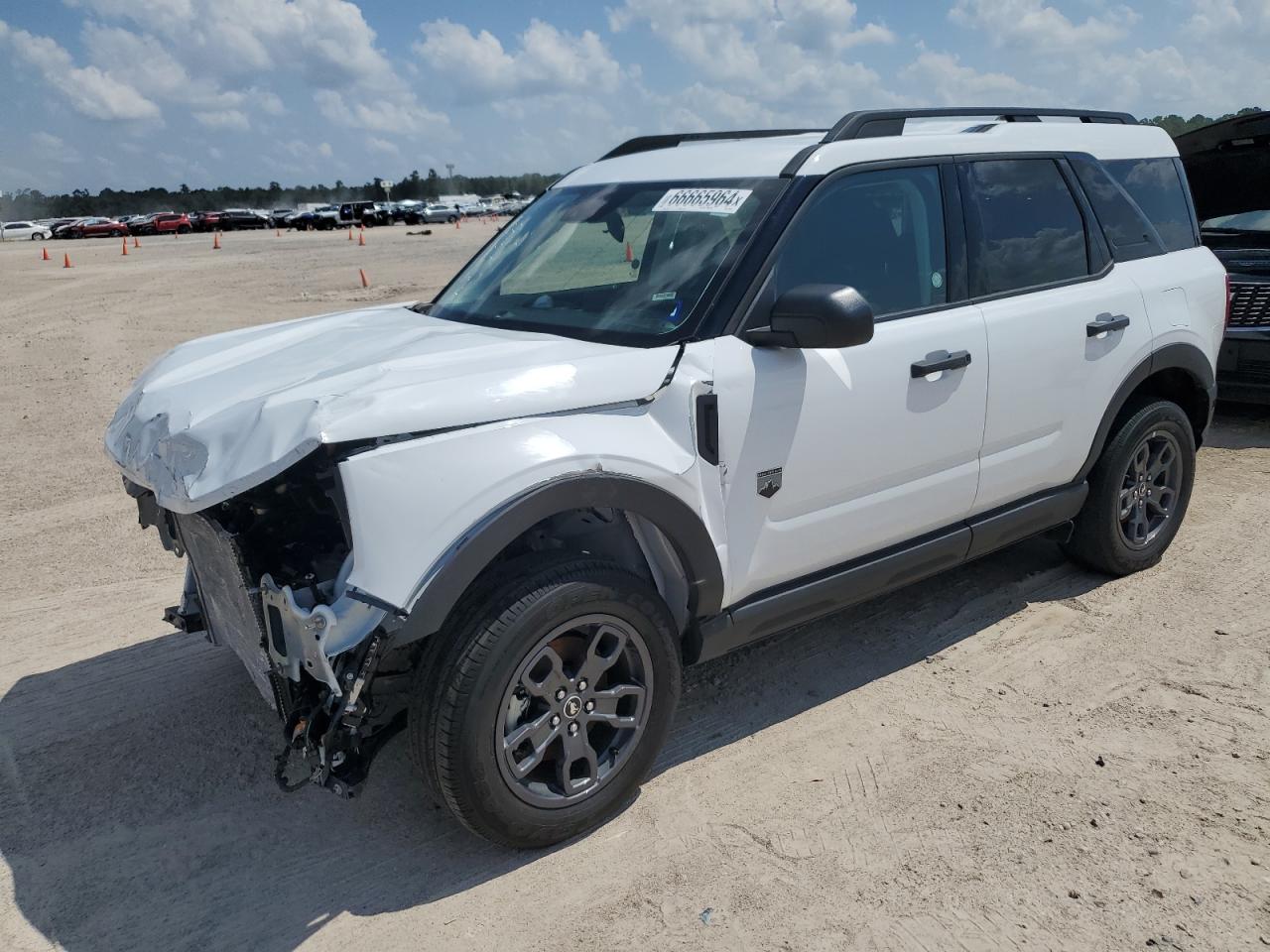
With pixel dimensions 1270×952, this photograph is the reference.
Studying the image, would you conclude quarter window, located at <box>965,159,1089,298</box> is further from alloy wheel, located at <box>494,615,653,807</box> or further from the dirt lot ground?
alloy wheel, located at <box>494,615,653,807</box>

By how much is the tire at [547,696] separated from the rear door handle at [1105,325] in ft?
7.51

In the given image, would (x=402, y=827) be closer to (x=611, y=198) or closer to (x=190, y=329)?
(x=611, y=198)

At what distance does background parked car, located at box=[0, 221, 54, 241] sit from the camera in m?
57.0

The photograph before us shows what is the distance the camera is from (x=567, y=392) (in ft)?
9.58

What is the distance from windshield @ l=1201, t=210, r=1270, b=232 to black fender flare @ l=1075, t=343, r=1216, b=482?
15.4ft

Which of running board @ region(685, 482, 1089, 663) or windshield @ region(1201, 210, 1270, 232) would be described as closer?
running board @ region(685, 482, 1089, 663)

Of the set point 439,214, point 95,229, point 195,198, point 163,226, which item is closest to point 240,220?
point 163,226

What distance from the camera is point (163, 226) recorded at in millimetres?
58312

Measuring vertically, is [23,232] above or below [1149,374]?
below

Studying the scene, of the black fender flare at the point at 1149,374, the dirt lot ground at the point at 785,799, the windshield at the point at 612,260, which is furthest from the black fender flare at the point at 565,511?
the black fender flare at the point at 1149,374

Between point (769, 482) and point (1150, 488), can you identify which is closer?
point (769, 482)

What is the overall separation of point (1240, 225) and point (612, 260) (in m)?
7.16

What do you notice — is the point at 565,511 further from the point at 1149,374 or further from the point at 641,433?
the point at 1149,374

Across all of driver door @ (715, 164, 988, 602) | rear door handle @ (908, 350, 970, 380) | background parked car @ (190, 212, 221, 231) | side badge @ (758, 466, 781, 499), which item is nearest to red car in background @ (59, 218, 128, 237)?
background parked car @ (190, 212, 221, 231)
